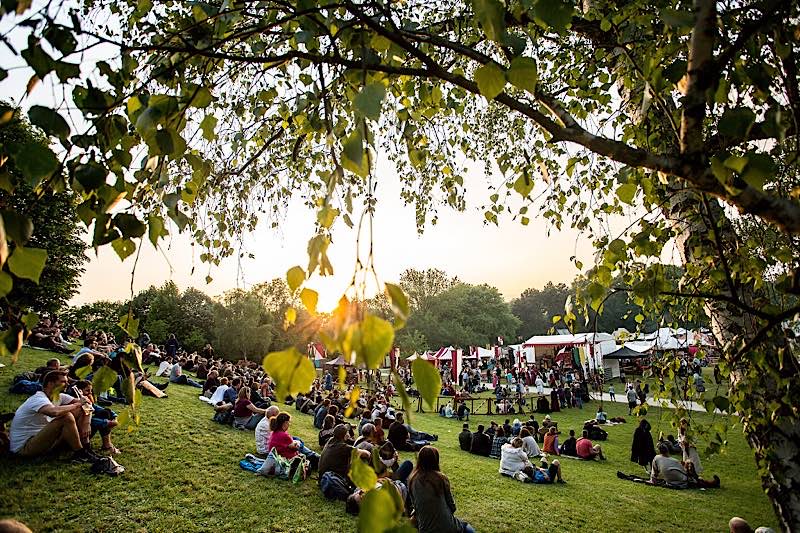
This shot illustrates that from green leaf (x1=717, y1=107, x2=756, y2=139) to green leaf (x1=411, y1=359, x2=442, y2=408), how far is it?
121 centimetres

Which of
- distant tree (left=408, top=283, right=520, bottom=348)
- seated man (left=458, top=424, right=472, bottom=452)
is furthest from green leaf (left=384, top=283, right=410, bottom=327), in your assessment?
distant tree (left=408, top=283, right=520, bottom=348)

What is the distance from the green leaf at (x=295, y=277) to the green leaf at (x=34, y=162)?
0.57m

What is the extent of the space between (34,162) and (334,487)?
663 centimetres

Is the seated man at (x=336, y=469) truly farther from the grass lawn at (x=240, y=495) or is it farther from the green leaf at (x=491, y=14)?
the green leaf at (x=491, y=14)

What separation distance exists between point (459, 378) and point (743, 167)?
2702 centimetres

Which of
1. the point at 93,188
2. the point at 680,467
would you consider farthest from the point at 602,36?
the point at 680,467

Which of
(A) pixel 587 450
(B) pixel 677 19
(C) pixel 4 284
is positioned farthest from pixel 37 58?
(A) pixel 587 450

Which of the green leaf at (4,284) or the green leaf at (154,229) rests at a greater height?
the green leaf at (154,229)

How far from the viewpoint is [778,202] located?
4.66ft

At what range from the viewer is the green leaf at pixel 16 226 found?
35.1 inches

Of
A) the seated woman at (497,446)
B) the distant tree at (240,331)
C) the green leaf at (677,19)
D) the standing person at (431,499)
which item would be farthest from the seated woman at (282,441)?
the distant tree at (240,331)

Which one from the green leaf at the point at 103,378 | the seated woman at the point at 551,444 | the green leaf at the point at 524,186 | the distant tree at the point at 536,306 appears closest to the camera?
the green leaf at the point at 103,378

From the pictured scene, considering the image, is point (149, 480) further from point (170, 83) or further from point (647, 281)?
point (647, 281)

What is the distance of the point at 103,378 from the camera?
1329 millimetres
